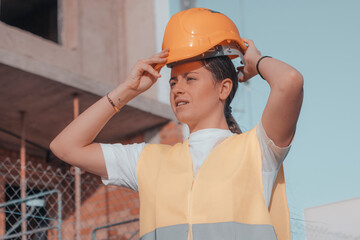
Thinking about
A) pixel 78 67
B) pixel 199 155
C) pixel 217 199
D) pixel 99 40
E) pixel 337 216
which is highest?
pixel 99 40

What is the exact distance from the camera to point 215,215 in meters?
1.87

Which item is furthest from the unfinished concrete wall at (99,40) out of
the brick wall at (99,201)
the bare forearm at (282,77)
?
the bare forearm at (282,77)

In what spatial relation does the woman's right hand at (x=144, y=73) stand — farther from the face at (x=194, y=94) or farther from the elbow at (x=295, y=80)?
the elbow at (x=295, y=80)

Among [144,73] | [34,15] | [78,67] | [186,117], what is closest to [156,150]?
Result: [186,117]

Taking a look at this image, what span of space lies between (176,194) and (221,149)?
0.76 ft

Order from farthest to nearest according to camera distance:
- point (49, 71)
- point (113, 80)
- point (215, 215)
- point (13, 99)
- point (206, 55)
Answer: point (113, 80), point (13, 99), point (49, 71), point (206, 55), point (215, 215)

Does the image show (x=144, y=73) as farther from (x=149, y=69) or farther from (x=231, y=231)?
(x=231, y=231)

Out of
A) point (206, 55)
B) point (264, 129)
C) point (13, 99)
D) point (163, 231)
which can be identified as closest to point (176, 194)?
point (163, 231)

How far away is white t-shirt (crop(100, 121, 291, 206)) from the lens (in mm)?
1949

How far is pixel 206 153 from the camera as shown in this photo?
2092 mm

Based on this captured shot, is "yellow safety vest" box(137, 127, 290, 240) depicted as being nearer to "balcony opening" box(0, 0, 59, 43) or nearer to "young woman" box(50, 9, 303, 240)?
"young woman" box(50, 9, 303, 240)

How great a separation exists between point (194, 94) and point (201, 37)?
0.72ft

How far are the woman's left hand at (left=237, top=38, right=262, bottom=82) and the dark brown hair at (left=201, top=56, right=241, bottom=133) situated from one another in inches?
3.1

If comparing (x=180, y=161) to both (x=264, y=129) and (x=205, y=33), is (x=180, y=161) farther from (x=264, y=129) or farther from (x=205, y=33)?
(x=205, y=33)
